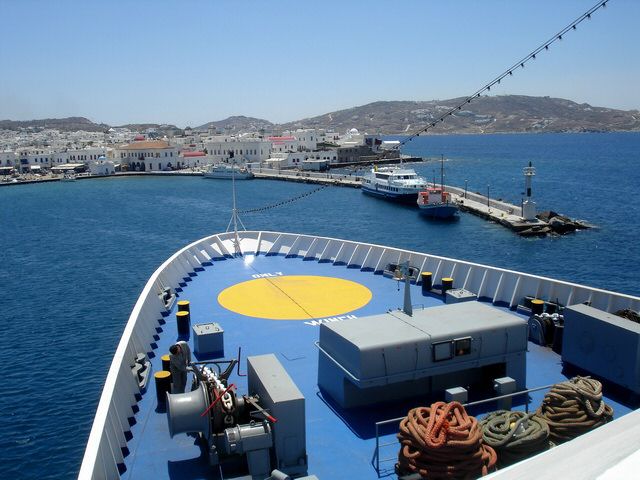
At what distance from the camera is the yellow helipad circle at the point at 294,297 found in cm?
1339

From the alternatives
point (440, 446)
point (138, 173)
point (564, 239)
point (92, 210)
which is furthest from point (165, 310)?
point (138, 173)

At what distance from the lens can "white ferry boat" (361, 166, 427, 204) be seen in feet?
218

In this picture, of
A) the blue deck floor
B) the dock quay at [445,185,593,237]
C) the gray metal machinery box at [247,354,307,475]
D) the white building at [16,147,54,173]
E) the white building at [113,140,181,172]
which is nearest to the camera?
the gray metal machinery box at [247,354,307,475]

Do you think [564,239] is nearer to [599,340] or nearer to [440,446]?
[599,340]

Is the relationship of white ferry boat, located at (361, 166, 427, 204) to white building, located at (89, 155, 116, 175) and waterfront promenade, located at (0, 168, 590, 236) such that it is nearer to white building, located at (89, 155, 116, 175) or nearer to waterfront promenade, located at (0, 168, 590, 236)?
waterfront promenade, located at (0, 168, 590, 236)

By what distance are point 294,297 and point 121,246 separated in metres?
35.5

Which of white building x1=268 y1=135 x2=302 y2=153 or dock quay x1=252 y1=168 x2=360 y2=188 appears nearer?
dock quay x1=252 y1=168 x2=360 y2=188

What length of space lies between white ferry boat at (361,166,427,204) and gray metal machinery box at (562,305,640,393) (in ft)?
187

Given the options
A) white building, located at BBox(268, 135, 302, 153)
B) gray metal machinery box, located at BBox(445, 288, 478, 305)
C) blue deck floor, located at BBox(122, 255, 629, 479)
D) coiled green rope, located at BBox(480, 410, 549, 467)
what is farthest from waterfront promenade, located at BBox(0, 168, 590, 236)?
coiled green rope, located at BBox(480, 410, 549, 467)

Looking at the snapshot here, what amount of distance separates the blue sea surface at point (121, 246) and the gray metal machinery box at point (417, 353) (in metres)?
9.41

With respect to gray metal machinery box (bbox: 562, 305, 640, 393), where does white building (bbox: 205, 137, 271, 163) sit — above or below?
above

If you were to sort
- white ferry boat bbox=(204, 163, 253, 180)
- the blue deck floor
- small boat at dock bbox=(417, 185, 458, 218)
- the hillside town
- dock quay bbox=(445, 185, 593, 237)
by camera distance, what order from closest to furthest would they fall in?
the blue deck floor
dock quay bbox=(445, 185, 593, 237)
small boat at dock bbox=(417, 185, 458, 218)
white ferry boat bbox=(204, 163, 253, 180)
the hillside town

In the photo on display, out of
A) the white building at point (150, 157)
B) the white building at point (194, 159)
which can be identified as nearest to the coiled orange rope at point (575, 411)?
the white building at point (150, 157)

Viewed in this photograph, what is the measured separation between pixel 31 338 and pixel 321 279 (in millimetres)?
14461
